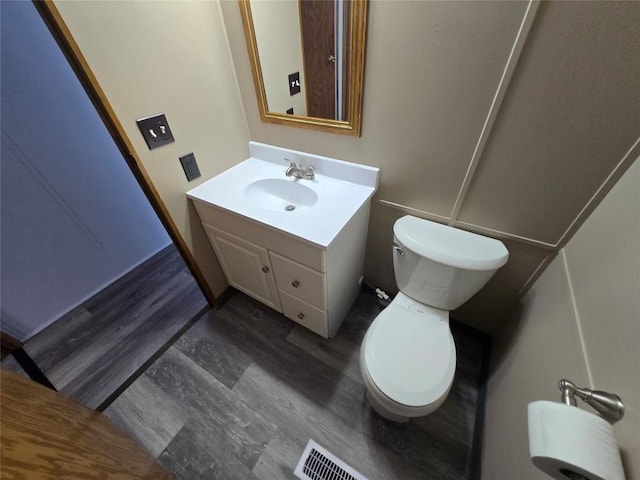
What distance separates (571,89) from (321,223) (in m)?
0.83

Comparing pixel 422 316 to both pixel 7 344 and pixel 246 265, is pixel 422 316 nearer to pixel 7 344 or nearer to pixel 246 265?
pixel 246 265

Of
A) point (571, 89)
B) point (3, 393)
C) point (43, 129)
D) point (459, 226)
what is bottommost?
point (459, 226)

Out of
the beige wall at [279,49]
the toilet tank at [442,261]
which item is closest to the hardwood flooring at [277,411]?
the toilet tank at [442,261]

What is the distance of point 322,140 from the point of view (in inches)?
46.6

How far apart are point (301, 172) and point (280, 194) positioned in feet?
0.55

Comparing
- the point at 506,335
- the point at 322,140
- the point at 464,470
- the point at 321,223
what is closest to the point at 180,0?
the point at 322,140

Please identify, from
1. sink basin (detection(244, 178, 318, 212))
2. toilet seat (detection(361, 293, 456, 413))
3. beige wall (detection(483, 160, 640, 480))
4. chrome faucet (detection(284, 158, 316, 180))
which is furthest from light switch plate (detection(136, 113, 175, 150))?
beige wall (detection(483, 160, 640, 480))

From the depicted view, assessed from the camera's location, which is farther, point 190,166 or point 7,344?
point 190,166

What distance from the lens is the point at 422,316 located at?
3.53 ft

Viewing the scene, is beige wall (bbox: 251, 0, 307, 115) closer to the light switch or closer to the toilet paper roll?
the light switch

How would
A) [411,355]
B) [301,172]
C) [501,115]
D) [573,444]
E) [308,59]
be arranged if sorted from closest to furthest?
[573,444] < [501,115] < [411,355] < [308,59] < [301,172]

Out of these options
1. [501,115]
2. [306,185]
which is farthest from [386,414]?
[501,115]

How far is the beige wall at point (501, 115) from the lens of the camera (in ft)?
2.13

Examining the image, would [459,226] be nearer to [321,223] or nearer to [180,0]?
[321,223]
